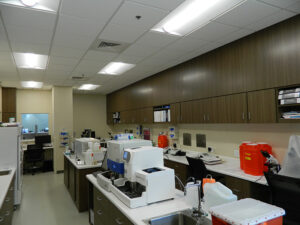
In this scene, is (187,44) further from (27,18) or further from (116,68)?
(27,18)

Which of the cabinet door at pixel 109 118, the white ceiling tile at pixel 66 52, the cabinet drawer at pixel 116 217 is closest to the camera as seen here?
the cabinet drawer at pixel 116 217

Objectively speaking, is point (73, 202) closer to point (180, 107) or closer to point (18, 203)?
point (18, 203)

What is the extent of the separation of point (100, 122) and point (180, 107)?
496 cm

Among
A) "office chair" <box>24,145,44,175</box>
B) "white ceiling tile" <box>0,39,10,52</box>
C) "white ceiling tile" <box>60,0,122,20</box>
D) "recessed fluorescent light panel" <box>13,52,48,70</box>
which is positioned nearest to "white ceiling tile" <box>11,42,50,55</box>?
"white ceiling tile" <box>0,39,10,52</box>

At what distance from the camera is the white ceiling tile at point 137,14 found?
2223mm

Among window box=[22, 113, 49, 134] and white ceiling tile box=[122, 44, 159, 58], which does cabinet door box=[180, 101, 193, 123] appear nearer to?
white ceiling tile box=[122, 44, 159, 58]

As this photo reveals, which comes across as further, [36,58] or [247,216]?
[36,58]

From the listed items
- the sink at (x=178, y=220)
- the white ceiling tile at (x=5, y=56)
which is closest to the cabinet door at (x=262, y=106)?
the sink at (x=178, y=220)

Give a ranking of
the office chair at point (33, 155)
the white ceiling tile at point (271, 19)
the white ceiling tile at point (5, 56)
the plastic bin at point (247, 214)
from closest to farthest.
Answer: the plastic bin at point (247, 214), the white ceiling tile at point (271, 19), the white ceiling tile at point (5, 56), the office chair at point (33, 155)

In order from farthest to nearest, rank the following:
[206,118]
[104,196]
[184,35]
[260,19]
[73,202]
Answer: [73,202], [206,118], [184,35], [260,19], [104,196]

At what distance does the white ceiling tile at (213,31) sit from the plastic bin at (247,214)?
2246mm

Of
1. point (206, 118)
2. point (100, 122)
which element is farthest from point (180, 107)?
point (100, 122)

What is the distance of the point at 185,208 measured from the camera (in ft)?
6.06

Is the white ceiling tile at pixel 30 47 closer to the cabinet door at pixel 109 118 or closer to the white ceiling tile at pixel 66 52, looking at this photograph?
the white ceiling tile at pixel 66 52
